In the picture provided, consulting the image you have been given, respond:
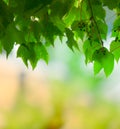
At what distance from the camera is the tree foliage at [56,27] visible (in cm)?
86

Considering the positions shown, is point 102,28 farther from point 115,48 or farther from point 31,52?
point 31,52

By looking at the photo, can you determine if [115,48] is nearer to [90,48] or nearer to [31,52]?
[90,48]

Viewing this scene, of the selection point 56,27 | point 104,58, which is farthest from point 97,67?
point 56,27

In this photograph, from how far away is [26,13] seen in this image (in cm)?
84

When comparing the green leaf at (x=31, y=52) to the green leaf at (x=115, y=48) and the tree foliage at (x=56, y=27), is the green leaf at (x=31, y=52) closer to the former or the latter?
the tree foliage at (x=56, y=27)

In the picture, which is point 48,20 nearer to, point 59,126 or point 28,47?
point 28,47

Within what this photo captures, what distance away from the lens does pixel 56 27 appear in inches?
35.5

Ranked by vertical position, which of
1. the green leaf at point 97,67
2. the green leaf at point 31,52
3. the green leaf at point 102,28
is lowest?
the green leaf at point 97,67

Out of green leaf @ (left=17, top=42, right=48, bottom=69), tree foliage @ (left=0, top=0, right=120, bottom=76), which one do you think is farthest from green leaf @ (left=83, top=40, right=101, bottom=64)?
green leaf @ (left=17, top=42, right=48, bottom=69)

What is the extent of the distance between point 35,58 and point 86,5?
0.19 metres

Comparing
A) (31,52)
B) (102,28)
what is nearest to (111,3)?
(102,28)

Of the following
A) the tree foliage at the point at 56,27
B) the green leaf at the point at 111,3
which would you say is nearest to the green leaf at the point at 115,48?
the tree foliage at the point at 56,27

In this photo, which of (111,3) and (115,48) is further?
(115,48)

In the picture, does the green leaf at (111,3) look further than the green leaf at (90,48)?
No
